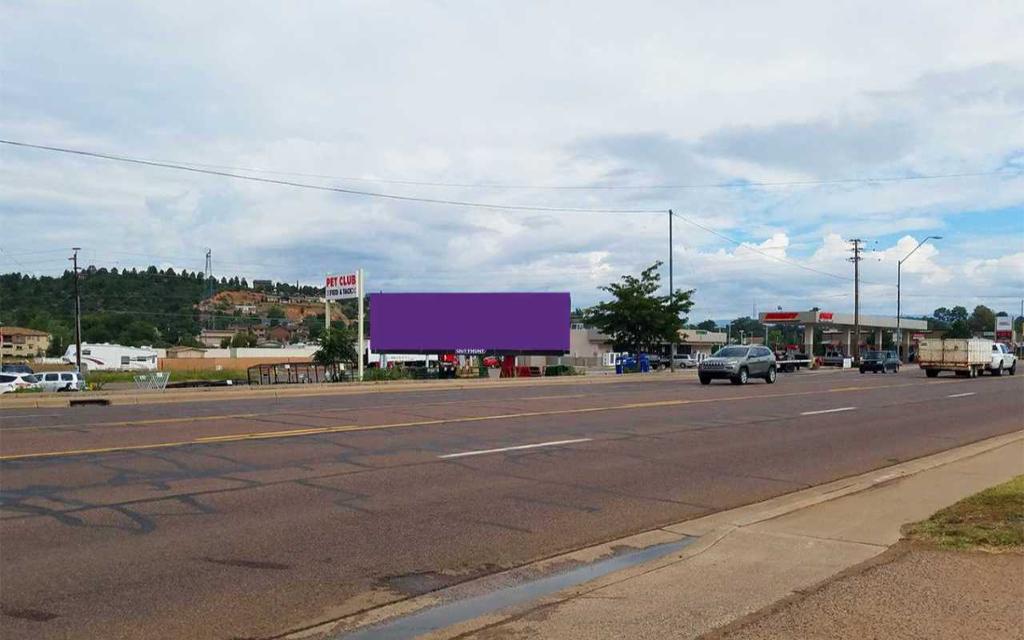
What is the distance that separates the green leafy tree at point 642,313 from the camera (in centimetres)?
6209

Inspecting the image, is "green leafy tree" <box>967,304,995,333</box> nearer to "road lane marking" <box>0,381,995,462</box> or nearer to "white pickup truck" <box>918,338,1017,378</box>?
"white pickup truck" <box>918,338,1017,378</box>

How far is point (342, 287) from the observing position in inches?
1980

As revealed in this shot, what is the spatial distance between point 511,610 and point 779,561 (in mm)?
2483

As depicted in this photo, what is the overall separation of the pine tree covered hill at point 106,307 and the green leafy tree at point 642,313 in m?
74.5

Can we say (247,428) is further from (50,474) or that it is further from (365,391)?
(365,391)

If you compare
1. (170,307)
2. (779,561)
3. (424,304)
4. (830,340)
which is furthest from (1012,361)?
(170,307)

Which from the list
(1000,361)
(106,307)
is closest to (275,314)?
(106,307)

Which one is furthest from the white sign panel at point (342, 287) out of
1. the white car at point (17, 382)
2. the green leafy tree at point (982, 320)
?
the green leafy tree at point (982, 320)

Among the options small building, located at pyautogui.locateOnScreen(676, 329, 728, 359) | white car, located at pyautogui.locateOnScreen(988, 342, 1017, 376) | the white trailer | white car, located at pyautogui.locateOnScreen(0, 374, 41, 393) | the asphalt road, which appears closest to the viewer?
the asphalt road

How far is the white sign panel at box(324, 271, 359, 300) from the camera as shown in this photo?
4934 cm

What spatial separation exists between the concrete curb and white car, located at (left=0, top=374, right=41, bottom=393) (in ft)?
116

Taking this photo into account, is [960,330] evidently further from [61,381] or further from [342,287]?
[61,381]

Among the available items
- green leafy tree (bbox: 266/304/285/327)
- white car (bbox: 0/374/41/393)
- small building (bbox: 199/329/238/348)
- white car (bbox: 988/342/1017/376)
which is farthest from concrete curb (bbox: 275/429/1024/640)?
green leafy tree (bbox: 266/304/285/327)

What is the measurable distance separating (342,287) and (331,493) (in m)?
40.6
